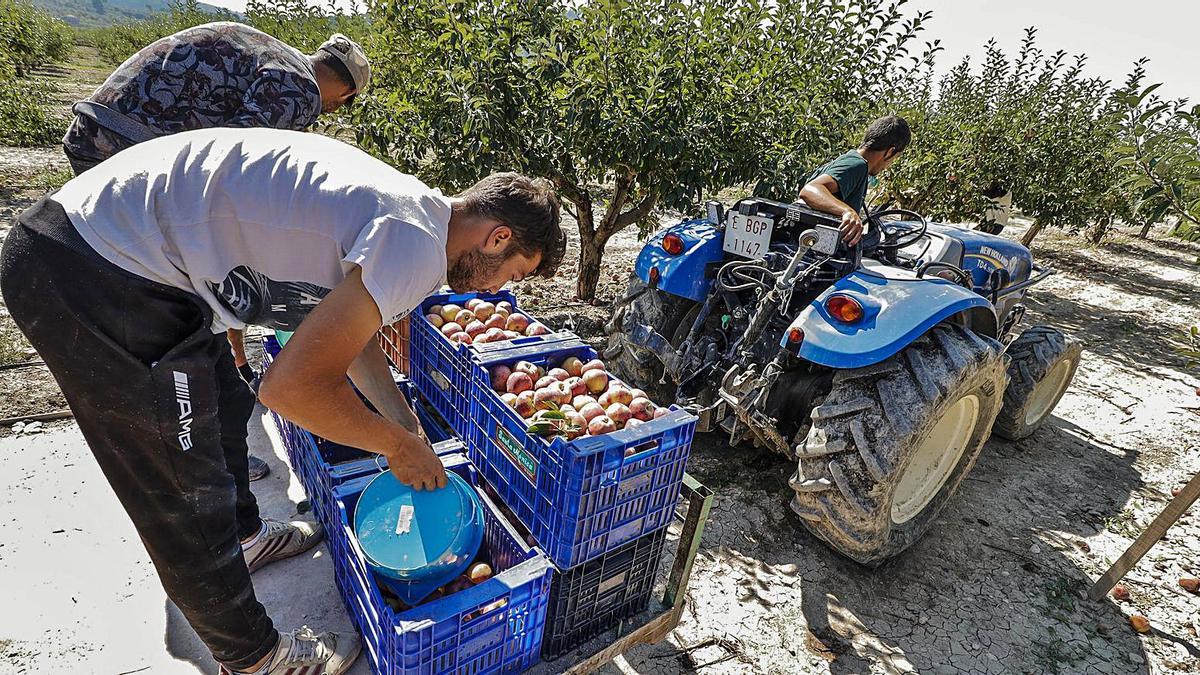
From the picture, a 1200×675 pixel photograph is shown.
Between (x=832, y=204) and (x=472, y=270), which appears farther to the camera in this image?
(x=832, y=204)

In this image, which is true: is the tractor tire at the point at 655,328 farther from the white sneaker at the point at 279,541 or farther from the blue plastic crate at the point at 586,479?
the white sneaker at the point at 279,541

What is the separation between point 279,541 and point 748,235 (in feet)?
8.84

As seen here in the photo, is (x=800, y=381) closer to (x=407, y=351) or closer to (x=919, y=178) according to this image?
(x=407, y=351)

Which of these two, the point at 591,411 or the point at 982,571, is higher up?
the point at 591,411

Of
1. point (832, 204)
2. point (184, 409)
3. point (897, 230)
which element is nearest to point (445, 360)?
point (184, 409)

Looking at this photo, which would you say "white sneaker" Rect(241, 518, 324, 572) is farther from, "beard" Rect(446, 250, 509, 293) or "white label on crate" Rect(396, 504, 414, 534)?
"beard" Rect(446, 250, 509, 293)

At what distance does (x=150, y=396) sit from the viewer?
1565 millimetres

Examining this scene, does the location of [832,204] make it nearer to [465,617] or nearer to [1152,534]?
[1152,534]

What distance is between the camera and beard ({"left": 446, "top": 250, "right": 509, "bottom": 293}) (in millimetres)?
1725

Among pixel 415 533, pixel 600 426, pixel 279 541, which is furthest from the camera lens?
pixel 279 541

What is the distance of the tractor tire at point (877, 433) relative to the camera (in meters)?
2.53

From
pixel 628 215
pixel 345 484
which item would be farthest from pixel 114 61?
pixel 345 484

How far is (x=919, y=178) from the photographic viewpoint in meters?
8.16

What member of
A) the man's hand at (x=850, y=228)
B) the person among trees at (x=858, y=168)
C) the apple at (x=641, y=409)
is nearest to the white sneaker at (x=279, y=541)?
the apple at (x=641, y=409)
